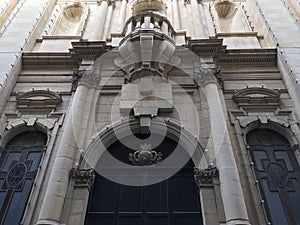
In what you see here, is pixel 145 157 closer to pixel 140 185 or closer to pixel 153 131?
pixel 140 185

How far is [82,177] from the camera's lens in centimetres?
994

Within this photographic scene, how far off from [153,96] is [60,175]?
4.48 metres

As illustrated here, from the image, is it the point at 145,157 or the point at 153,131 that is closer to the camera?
the point at 145,157

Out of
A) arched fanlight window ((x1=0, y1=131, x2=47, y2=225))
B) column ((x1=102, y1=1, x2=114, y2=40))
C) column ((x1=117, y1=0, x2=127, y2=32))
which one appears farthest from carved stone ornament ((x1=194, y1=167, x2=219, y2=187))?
column ((x1=117, y1=0, x2=127, y2=32))

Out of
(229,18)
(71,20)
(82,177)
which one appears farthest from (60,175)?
(229,18)

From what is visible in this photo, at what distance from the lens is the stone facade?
9750 millimetres

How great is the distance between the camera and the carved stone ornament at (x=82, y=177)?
9914 millimetres

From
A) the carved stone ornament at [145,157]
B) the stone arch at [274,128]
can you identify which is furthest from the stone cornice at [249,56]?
the carved stone ornament at [145,157]

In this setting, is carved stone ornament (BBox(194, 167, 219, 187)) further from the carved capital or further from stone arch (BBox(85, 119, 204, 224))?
the carved capital

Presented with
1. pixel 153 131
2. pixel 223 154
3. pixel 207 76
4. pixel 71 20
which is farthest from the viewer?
pixel 71 20

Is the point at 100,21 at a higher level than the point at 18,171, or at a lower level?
higher

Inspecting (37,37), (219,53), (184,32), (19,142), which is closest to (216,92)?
(219,53)

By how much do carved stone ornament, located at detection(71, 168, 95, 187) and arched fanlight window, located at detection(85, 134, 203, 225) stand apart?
651 mm

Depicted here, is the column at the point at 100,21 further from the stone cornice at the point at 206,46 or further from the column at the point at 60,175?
the column at the point at 60,175
